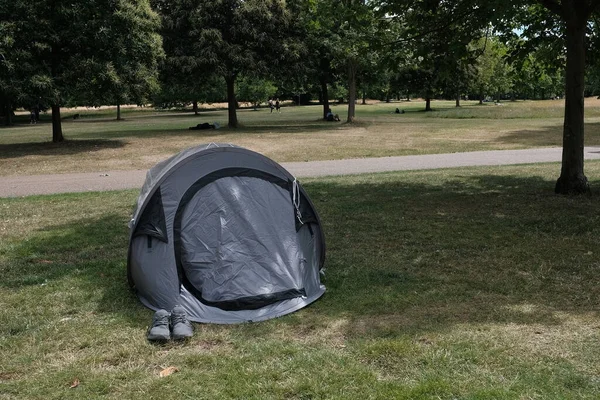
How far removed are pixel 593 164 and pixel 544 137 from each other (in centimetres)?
882

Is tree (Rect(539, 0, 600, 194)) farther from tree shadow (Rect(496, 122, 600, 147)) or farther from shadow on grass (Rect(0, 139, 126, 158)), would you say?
shadow on grass (Rect(0, 139, 126, 158))

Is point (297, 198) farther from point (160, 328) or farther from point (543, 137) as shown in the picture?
point (543, 137)

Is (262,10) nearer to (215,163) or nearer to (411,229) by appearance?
(411,229)

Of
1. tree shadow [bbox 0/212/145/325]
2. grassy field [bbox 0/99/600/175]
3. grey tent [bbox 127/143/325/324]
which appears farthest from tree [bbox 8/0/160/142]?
grey tent [bbox 127/143/325/324]

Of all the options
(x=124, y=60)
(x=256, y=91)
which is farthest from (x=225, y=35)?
(x=256, y=91)

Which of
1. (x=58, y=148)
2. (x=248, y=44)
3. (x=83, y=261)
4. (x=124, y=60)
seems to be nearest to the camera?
(x=83, y=261)

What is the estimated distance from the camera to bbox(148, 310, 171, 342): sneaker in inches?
177

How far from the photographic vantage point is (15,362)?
13.9 feet

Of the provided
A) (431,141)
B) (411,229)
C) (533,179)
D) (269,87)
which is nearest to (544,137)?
(431,141)

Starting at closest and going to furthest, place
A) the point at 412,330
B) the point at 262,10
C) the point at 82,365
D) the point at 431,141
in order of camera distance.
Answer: the point at 82,365 → the point at 412,330 → the point at 431,141 → the point at 262,10

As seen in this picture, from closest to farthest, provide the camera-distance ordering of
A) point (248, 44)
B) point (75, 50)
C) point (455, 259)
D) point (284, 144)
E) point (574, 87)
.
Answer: point (455, 259), point (574, 87), point (75, 50), point (284, 144), point (248, 44)

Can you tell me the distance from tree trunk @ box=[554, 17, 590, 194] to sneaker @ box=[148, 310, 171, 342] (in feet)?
26.0

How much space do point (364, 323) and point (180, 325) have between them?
146 centimetres

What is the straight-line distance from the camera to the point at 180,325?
4.67 m
